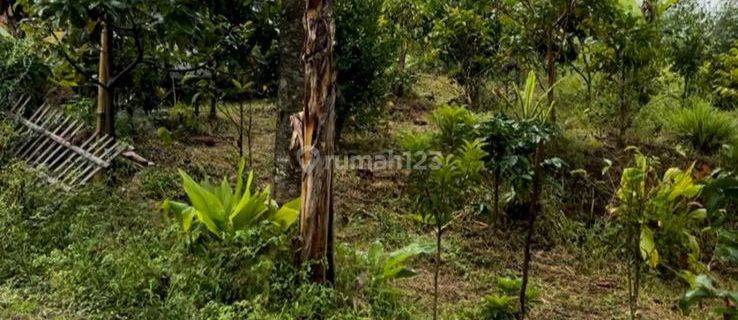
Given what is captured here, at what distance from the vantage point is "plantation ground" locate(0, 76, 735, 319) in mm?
4105

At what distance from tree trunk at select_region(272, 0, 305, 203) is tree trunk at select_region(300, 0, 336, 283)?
2.53 ft

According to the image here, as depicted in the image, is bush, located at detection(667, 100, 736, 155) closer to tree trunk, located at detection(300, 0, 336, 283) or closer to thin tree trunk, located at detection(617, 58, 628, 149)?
thin tree trunk, located at detection(617, 58, 628, 149)

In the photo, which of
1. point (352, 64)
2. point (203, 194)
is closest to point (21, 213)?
point (203, 194)

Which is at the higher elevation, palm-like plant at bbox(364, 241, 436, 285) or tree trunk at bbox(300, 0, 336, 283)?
tree trunk at bbox(300, 0, 336, 283)

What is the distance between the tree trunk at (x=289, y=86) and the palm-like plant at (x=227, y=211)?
0.38 m

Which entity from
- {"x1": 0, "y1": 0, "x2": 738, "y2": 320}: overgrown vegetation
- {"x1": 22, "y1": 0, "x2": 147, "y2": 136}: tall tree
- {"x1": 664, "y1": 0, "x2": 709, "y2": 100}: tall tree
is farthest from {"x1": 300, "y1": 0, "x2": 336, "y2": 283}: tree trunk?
{"x1": 664, "y1": 0, "x2": 709, "y2": 100}: tall tree

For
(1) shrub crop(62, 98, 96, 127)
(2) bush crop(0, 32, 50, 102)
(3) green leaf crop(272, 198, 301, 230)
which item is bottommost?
(3) green leaf crop(272, 198, 301, 230)

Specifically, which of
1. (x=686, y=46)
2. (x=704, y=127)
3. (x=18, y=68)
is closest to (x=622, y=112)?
(x=704, y=127)

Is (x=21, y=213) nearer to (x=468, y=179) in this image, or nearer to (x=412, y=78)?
(x=468, y=179)

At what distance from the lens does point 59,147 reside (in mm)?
4980

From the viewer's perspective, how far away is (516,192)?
5.08 m

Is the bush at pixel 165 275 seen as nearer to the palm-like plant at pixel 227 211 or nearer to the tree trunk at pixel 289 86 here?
the palm-like plant at pixel 227 211

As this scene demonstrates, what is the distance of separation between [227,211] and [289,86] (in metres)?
0.91

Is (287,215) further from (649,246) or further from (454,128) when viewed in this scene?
(649,246)
